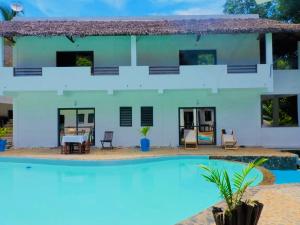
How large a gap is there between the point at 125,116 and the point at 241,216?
47.7 ft

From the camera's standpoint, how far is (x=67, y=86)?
17359mm

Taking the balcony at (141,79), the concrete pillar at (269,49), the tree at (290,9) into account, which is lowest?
the balcony at (141,79)

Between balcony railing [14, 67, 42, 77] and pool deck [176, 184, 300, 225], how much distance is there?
1277 centimetres

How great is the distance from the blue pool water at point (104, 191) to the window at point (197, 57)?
6.25 m

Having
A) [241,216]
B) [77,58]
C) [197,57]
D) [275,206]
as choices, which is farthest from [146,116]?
[241,216]

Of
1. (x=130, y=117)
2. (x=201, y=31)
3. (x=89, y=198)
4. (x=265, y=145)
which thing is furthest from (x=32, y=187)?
(x=265, y=145)

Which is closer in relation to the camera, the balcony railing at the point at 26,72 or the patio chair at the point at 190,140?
the patio chair at the point at 190,140

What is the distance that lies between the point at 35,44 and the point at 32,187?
10.6 meters

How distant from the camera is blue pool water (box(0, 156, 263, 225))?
300 inches

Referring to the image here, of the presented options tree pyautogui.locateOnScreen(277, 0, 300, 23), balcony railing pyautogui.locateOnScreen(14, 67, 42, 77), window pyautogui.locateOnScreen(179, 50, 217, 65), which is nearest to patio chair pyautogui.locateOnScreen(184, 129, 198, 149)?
window pyautogui.locateOnScreen(179, 50, 217, 65)

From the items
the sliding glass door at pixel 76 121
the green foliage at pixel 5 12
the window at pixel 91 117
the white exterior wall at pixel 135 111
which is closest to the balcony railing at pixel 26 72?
the white exterior wall at pixel 135 111

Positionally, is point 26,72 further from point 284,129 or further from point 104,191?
point 284,129

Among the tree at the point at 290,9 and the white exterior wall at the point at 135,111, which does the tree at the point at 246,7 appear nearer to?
the tree at the point at 290,9

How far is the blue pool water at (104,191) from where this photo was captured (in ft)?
25.0
